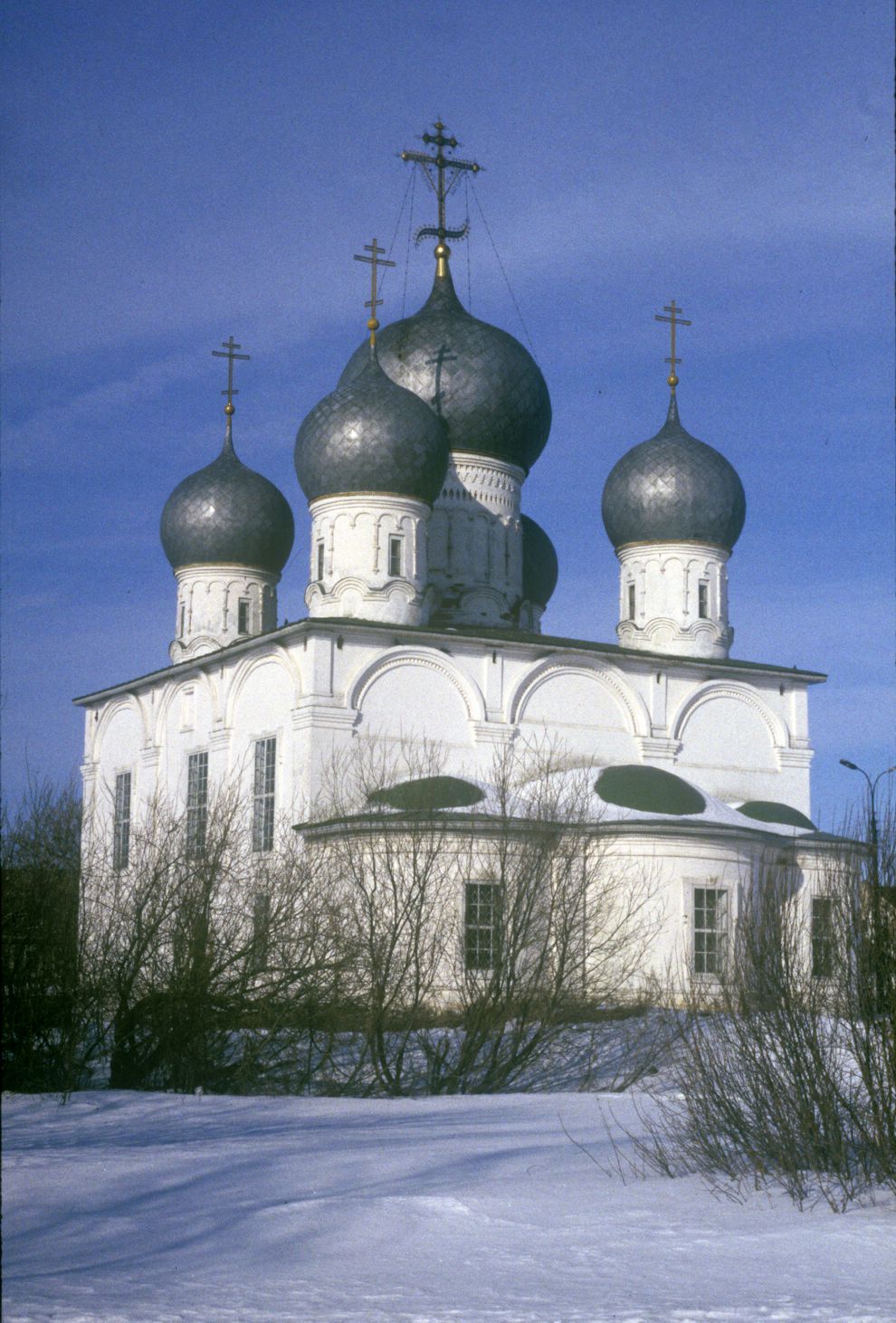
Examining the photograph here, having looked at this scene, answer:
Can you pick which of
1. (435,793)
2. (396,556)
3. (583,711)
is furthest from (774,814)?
(396,556)

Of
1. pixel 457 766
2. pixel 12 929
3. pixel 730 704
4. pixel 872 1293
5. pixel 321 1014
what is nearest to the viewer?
pixel 872 1293

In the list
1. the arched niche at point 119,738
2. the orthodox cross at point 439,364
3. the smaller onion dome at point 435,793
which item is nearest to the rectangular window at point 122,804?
the arched niche at point 119,738

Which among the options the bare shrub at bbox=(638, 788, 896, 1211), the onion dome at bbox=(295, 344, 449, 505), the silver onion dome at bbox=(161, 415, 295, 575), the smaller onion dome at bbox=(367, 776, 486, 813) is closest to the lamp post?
the bare shrub at bbox=(638, 788, 896, 1211)

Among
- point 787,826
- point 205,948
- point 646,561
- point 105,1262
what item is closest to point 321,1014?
point 205,948

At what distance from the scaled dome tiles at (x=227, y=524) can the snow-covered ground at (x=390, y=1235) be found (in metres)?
16.8

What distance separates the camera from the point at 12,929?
14383 millimetres

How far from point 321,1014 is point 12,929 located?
Answer: 2708mm

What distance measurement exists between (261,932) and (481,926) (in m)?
2.61

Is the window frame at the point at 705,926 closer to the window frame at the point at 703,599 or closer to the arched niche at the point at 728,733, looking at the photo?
the arched niche at the point at 728,733

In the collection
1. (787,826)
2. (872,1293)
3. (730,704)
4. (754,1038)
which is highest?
(730,704)

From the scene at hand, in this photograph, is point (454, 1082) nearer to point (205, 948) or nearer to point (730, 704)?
point (205, 948)

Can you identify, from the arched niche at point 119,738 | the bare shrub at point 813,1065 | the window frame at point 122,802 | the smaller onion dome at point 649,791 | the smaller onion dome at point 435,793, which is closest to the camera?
the bare shrub at point 813,1065

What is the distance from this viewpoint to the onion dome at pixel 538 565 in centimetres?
2848

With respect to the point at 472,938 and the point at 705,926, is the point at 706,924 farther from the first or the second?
the point at 472,938
